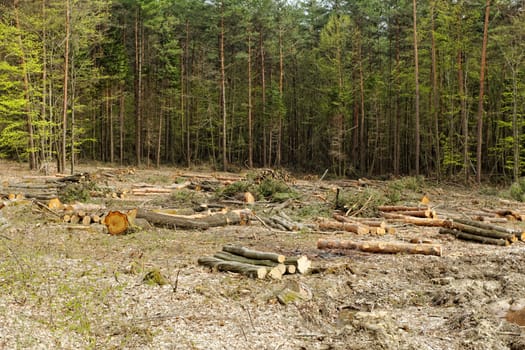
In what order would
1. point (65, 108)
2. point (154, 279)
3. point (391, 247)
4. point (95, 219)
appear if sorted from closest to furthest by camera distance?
point (154, 279)
point (391, 247)
point (95, 219)
point (65, 108)

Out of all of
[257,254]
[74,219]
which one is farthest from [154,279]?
[74,219]

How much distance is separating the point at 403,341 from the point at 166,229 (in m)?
7.98

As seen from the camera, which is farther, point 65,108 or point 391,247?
point 65,108

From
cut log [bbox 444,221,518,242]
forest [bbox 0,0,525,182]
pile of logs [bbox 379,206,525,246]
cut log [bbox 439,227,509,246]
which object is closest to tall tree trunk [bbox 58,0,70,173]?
forest [bbox 0,0,525,182]

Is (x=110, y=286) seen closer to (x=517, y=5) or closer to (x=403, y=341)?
(x=403, y=341)

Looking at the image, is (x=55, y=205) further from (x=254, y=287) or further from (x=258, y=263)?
(x=254, y=287)

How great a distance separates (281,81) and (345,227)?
26.6 m

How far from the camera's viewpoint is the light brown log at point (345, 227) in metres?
11.6

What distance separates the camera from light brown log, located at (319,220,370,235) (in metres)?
11.6

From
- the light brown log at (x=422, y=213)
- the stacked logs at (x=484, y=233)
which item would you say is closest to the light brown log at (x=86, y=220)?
the light brown log at (x=422, y=213)

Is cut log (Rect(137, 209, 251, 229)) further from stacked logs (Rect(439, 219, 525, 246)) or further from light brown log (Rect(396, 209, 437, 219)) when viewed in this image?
stacked logs (Rect(439, 219, 525, 246))

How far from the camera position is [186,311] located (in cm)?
590

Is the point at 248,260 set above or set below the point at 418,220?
above

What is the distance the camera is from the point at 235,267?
7.61 metres
